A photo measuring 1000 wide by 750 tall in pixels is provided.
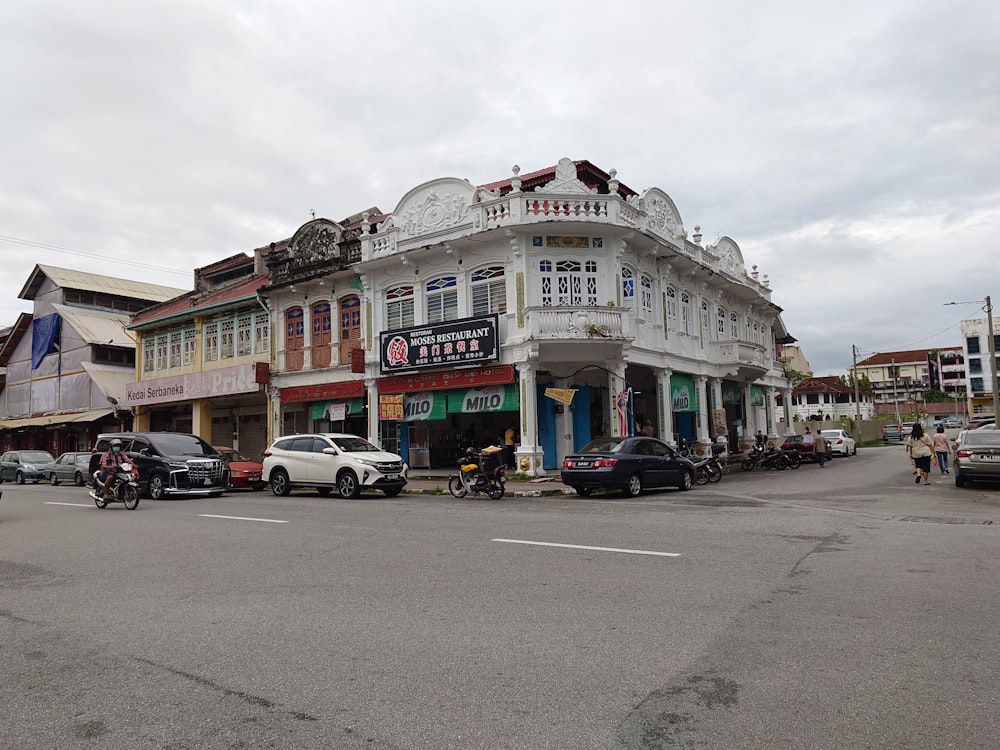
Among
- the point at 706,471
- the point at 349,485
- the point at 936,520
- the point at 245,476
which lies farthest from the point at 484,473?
the point at 936,520

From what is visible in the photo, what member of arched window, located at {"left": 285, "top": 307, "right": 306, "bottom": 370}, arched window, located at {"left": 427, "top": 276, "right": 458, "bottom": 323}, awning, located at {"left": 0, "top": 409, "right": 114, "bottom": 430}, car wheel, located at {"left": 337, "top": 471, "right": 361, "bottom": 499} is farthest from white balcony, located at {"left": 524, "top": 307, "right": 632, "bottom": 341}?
awning, located at {"left": 0, "top": 409, "right": 114, "bottom": 430}

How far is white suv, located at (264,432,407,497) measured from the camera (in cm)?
1778

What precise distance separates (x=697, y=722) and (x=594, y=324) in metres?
17.9

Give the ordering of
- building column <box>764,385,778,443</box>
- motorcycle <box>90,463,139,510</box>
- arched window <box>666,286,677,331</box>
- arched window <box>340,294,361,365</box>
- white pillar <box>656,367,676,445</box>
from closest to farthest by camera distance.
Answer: motorcycle <box>90,463,139,510</box>, white pillar <box>656,367,676,445</box>, arched window <box>666,286,677,331</box>, arched window <box>340,294,361,365</box>, building column <box>764,385,778,443</box>

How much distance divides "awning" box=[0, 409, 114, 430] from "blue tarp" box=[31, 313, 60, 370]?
341 centimetres

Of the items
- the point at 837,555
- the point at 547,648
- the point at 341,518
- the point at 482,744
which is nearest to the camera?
the point at 482,744

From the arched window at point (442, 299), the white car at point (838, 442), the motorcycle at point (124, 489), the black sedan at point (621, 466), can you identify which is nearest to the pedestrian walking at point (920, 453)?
the black sedan at point (621, 466)

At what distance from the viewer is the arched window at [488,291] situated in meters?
23.1

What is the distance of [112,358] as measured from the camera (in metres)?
39.3

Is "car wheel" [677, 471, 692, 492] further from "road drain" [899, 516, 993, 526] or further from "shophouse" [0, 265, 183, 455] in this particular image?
"shophouse" [0, 265, 183, 455]

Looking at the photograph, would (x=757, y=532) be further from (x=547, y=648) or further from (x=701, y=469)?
(x=701, y=469)

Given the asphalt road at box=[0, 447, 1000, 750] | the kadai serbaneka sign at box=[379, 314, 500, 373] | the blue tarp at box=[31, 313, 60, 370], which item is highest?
the blue tarp at box=[31, 313, 60, 370]

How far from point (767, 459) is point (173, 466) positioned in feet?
66.6

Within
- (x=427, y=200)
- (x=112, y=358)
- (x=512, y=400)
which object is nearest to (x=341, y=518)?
(x=512, y=400)
